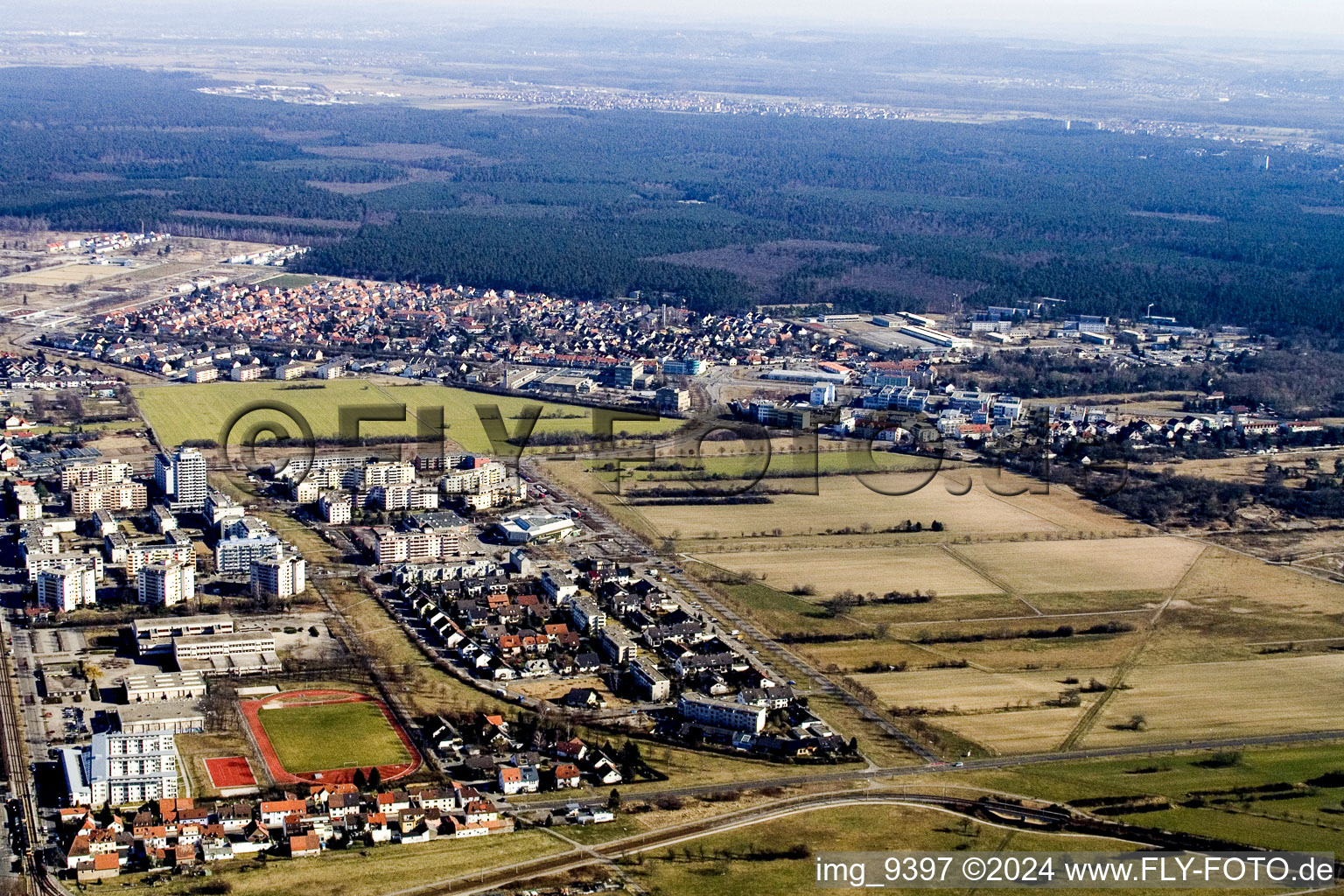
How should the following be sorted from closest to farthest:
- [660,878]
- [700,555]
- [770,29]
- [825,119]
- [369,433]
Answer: [660,878], [700,555], [369,433], [825,119], [770,29]

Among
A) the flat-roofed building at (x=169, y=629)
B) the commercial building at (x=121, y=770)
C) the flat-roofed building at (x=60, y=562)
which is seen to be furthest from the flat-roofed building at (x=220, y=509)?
the commercial building at (x=121, y=770)

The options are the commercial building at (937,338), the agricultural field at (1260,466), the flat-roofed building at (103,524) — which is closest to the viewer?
the flat-roofed building at (103,524)

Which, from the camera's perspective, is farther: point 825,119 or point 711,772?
point 825,119

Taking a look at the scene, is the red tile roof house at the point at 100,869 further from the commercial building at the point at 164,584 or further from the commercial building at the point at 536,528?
the commercial building at the point at 536,528

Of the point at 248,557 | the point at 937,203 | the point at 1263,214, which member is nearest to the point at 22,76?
the point at 937,203

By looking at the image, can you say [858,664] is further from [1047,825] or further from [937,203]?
[937,203]

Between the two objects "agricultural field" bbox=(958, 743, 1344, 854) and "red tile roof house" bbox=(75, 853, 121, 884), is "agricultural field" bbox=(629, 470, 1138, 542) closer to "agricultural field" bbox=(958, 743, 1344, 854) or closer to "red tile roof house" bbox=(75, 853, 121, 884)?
"agricultural field" bbox=(958, 743, 1344, 854)

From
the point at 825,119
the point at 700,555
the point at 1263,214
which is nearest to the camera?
the point at 700,555
